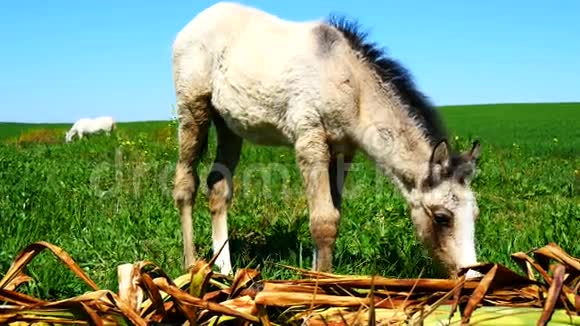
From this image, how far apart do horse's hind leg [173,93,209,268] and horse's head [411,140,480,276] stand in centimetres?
236

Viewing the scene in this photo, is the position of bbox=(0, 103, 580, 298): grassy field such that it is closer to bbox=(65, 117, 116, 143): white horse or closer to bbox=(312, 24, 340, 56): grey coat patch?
bbox=(312, 24, 340, 56): grey coat patch

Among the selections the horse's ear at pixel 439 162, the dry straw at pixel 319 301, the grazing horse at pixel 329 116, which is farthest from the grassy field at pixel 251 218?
the dry straw at pixel 319 301

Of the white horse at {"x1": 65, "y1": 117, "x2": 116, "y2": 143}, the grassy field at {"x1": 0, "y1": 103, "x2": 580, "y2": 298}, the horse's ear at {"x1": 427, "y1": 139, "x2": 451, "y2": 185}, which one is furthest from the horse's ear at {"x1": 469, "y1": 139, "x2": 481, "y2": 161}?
the white horse at {"x1": 65, "y1": 117, "x2": 116, "y2": 143}

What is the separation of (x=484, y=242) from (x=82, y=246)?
3386mm

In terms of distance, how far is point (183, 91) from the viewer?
257 inches

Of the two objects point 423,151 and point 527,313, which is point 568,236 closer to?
point 423,151

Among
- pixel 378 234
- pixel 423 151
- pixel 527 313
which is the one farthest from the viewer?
pixel 378 234

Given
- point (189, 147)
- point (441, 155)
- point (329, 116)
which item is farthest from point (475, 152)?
point (189, 147)

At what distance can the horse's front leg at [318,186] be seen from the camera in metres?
5.25

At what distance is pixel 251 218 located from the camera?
7.33 meters

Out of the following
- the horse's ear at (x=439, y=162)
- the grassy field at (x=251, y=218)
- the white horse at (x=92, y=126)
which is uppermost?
the white horse at (x=92, y=126)

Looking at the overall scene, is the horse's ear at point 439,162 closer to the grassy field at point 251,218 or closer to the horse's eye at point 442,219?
the horse's eye at point 442,219

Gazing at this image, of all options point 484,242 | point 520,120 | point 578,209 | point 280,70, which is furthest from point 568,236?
point 520,120

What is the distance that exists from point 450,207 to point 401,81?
116cm
